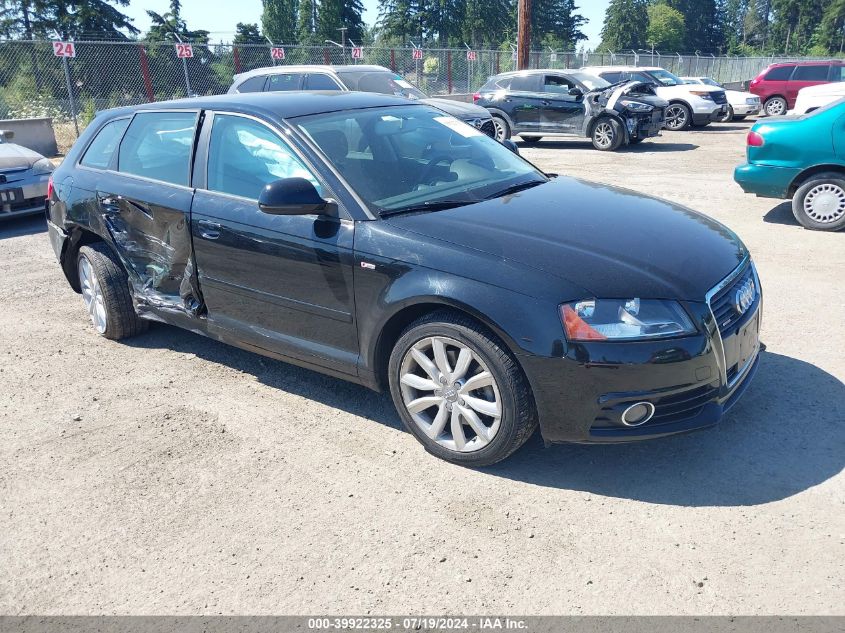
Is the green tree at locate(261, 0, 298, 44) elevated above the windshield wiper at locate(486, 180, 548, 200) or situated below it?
above

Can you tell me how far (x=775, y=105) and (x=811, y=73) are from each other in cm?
128

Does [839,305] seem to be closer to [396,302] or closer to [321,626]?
[396,302]

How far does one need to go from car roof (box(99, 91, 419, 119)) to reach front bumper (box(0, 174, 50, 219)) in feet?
17.3

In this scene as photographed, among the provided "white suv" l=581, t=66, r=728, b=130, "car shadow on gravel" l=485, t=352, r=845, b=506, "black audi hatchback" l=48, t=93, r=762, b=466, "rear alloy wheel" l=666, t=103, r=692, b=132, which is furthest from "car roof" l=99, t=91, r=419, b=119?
"rear alloy wheel" l=666, t=103, r=692, b=132

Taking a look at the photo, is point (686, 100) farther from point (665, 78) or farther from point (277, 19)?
point (277, 19)

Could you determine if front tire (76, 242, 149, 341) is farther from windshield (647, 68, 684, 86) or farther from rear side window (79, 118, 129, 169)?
windshield (647, 68, 684, 86)

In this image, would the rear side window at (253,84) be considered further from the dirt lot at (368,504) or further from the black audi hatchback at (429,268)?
the dirt lot at (368,504)

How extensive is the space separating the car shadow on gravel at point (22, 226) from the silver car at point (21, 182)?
0.73 ft

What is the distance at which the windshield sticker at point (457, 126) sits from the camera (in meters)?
4.74

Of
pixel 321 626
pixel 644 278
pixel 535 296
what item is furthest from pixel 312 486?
pixel 644 278

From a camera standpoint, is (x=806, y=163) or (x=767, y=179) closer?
(x=806, y=163)

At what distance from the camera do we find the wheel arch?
786 cm

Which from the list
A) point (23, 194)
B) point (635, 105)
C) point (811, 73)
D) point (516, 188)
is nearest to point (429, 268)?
point (516, 188)

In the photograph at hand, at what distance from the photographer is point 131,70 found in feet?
63.6
